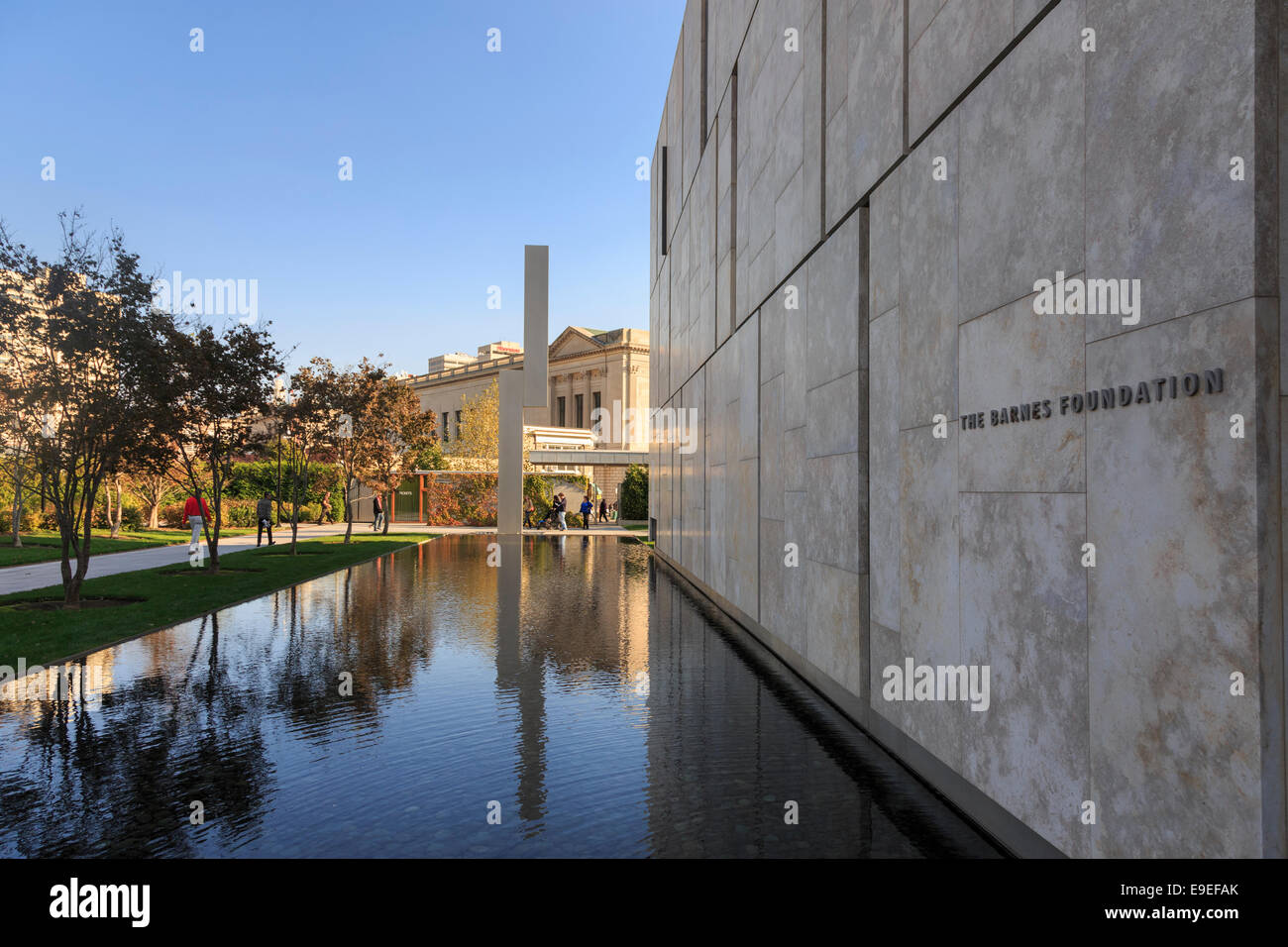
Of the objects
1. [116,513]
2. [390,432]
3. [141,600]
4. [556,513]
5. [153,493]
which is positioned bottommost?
[141,600]

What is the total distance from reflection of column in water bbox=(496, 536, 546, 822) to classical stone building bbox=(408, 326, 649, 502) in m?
53.6

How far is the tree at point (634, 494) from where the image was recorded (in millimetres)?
42656

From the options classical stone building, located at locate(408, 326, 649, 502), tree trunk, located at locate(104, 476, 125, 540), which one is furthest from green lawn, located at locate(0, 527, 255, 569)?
classical stone building, located at locate(408, 326, 649, 502)

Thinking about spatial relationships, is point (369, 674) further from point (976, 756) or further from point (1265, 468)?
point (1265, 468)

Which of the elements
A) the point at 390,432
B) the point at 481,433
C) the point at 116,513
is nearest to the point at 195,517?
the point at 390,432

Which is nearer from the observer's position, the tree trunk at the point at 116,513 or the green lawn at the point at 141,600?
the green lawn at the point at 141,600

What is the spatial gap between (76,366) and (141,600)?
352 centimetres

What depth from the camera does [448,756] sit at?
5.48m

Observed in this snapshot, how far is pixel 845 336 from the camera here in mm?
6902

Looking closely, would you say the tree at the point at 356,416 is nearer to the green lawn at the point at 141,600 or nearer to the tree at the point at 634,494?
the green lawn at the point at 141,600

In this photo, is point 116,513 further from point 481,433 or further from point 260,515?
point 481,433

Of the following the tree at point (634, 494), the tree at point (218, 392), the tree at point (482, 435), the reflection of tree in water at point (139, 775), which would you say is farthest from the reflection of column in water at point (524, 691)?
the tree at point (482, 435)

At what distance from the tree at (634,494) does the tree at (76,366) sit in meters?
31.0
